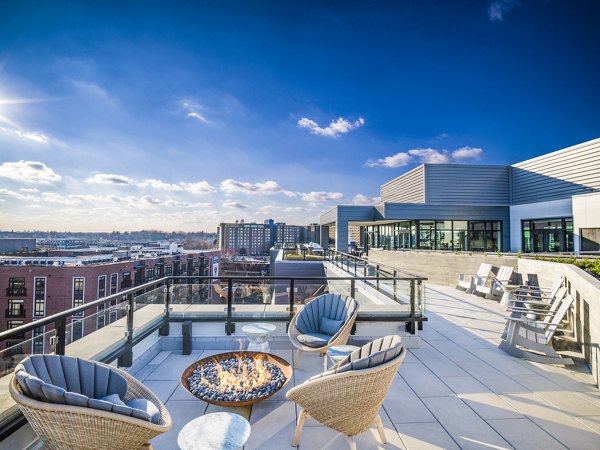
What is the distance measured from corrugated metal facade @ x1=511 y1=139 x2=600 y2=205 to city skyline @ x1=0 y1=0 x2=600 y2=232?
3574 mm

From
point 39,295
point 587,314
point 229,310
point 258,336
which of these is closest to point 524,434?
point 587,314

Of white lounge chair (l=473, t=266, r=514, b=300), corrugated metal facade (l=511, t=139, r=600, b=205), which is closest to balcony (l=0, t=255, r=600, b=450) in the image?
white lounge chair (l=473, t=266, r=514, b=300)

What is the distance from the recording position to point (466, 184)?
21719mm

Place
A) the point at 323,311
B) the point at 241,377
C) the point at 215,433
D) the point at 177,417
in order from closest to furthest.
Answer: the point at 215,433 < the point at 177,417 < the point at 241,377 < the point at 323,311

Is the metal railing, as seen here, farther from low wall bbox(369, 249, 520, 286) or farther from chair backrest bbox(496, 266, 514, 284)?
chair backrest bbox(496, 266, 514, 284)

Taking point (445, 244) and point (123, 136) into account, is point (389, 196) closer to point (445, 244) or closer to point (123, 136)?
point (445, 244)

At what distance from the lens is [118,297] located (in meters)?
3.62

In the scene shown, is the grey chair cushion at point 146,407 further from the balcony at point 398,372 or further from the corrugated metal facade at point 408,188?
the corrugated metal facade at point 408,188

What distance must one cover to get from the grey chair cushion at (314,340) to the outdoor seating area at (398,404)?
35 cm

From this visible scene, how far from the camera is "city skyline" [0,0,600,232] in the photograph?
8898 mm

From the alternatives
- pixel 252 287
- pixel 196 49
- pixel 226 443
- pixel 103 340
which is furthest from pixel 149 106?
pixel 226 443

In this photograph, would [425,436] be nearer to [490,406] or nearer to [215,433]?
[490,406]

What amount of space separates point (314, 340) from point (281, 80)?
35.3 feet

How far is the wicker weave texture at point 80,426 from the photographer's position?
1.58 metres
